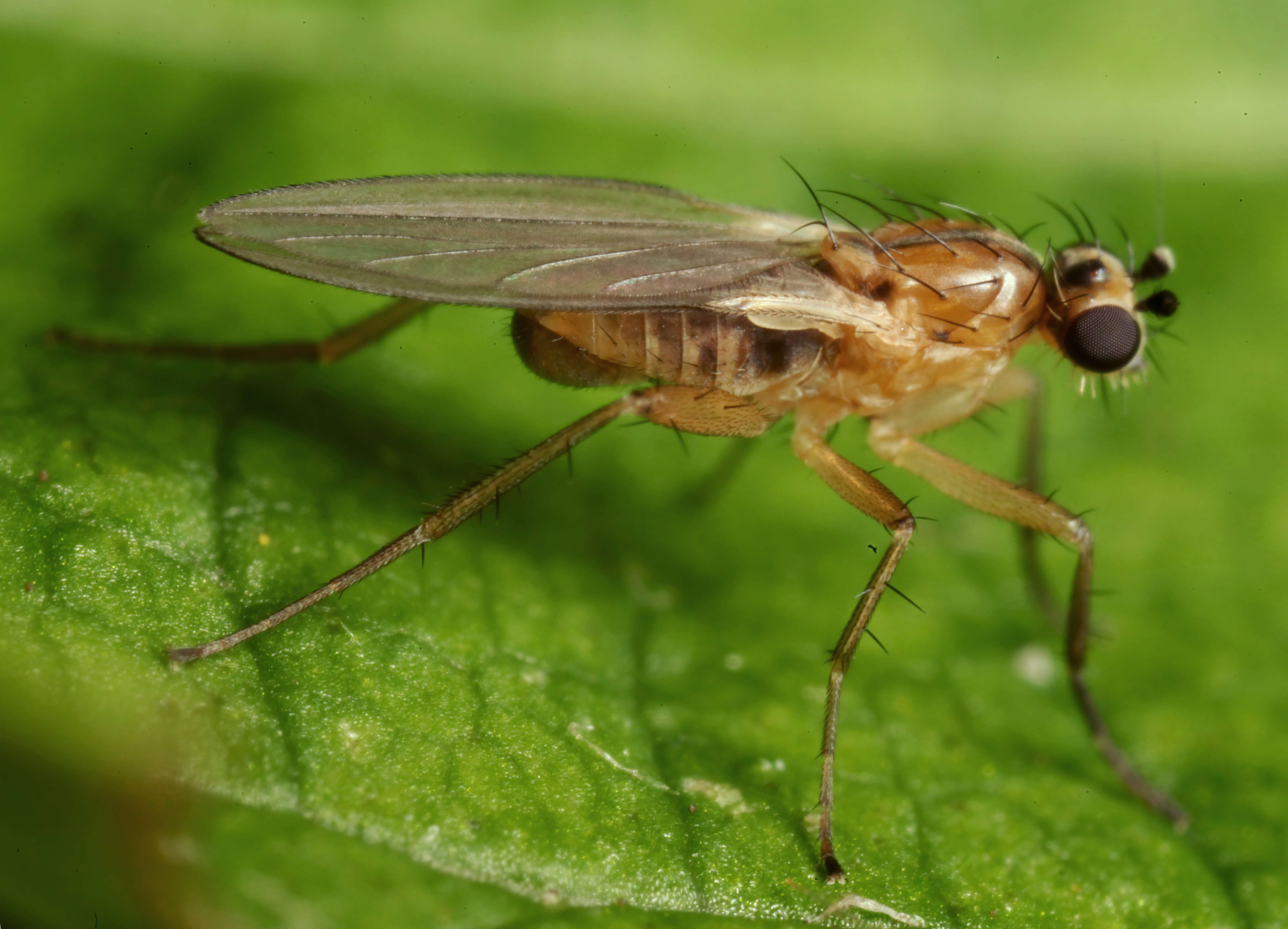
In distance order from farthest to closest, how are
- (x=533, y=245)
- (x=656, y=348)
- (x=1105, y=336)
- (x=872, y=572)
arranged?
(x=1105, y=336) < (x=656, y=348) < (x=872, y=572) < (x=533, y=245)

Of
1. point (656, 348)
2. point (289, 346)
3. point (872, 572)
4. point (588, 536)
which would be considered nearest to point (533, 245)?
point (656, 348)

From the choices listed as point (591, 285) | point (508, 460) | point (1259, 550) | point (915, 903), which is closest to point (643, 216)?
point (591, 285)

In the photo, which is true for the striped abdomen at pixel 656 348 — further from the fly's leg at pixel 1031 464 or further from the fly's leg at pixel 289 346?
the fly's leg at pixel 1031 464

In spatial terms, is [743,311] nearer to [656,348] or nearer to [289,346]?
[656,348]

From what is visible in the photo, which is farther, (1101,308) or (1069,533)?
(1101,308)

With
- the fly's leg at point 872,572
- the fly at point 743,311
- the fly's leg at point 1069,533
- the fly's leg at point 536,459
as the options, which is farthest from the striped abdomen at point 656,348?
the fly's leg at point 1069,533

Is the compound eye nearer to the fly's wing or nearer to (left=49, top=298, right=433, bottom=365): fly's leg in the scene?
the fly's wing
